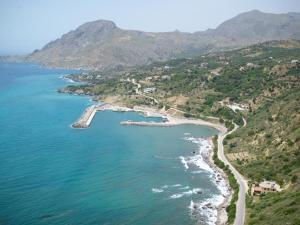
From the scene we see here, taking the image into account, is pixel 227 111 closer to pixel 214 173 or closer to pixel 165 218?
pixel 214 173

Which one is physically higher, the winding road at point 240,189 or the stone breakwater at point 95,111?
the winding road at point 240,189

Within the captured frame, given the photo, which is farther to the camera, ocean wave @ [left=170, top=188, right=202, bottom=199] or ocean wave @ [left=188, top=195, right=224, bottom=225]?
ocean wave @ [left=170, top=188, right=202, bottom=199]

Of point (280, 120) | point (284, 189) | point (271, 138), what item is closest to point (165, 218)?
point (284, 189)

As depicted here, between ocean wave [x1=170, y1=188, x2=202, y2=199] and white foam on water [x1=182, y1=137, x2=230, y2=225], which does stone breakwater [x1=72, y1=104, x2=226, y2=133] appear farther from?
ocean wave [x1=170, y1=188, x2=202, y2=199]

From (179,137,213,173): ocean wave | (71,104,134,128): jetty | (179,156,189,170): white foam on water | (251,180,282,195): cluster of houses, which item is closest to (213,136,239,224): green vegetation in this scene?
(179,137,213,173): ocean wave

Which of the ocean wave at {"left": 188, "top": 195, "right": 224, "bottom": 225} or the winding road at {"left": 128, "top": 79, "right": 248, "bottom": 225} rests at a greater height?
the winding road at {"left": 128, "top": 79, "right": 248, "bottom": 225}

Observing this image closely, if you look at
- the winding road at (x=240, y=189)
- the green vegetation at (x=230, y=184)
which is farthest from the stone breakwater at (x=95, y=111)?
the green vegetation at (x=230, y=184)

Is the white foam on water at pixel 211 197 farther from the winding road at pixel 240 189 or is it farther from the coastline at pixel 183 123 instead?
the winding road at pixel 240 189
